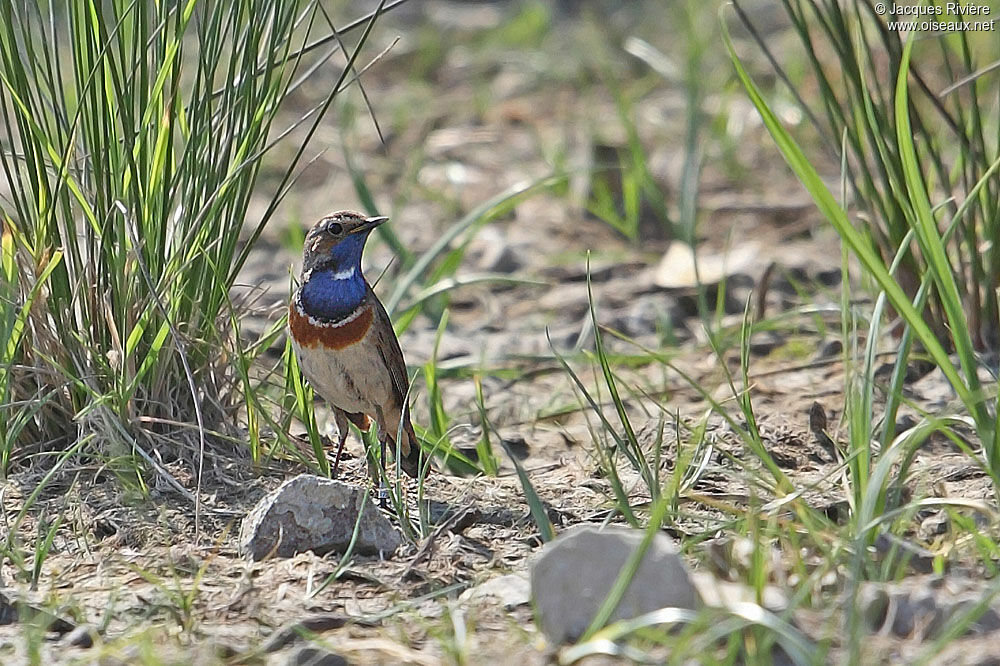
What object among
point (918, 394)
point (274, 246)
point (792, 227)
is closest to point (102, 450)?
point (918, 394)

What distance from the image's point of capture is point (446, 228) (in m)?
6.61

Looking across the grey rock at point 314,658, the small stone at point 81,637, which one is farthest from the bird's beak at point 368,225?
the grey rock at point 314,658

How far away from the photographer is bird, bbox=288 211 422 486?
11.9 ft

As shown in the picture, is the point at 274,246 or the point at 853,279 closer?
the point at 853,279

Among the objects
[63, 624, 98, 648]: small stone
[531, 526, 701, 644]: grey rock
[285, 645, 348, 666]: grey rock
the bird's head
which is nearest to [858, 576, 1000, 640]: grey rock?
[531, 526, 701, 644]: grey rock

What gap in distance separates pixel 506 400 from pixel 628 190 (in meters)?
1.84

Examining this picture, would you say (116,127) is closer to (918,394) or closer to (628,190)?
(918,394)

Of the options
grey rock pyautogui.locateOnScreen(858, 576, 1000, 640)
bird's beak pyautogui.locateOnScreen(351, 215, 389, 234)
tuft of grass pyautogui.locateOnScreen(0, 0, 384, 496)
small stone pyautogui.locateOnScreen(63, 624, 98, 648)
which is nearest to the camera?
grey rock pyautogui.locateOnScreen(858, 576, 1000, 640)

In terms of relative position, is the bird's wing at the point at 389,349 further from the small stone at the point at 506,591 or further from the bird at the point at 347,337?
the small stone at the point at 506,591

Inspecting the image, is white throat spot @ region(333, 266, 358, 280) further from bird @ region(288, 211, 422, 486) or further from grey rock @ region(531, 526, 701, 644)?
grey rock @ region(531, 526, 701, 644)

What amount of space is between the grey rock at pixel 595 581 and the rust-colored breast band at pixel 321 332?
4.28 feet

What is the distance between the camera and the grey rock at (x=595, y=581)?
8.04 ft

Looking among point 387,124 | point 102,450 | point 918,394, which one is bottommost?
point 918,394

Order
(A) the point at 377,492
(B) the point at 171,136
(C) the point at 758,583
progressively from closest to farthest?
(C) the point at 758,583, (B) the point at 171,136, (A) the point at 377,492
